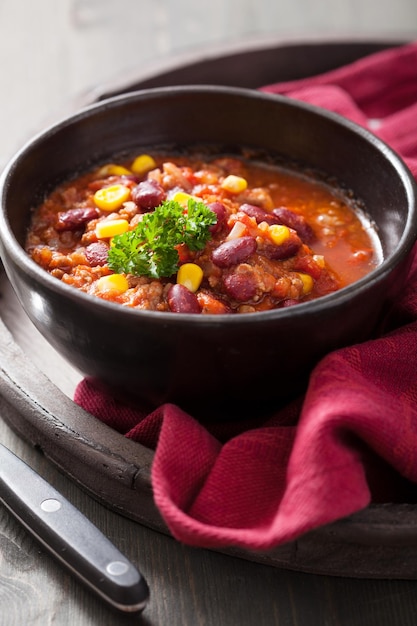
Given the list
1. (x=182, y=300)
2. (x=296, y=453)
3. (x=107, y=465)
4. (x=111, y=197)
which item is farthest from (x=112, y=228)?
(x=296, y=453)

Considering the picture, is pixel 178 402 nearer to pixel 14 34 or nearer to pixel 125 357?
pixel 125 357

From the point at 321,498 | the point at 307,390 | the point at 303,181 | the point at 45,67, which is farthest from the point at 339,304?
the point at 45,67

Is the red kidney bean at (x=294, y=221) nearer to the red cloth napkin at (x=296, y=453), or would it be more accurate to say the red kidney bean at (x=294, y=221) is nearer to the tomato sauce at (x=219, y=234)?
the tomato sauce at (x=219, y=234)

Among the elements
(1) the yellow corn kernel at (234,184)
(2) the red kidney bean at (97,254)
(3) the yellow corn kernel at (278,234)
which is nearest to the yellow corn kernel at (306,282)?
(3) the yellow corn kernel at (278,234)

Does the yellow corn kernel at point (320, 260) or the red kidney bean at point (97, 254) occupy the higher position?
the red kidney bean at point (97, 254)

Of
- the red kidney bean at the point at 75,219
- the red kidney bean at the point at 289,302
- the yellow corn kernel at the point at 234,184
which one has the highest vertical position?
the red kidney bean at the point at 75,219

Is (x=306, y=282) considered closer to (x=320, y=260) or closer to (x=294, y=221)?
(x=320, y=260)

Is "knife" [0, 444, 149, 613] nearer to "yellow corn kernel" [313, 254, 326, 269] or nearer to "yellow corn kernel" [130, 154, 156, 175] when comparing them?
"yellow corn kernel" [313, 254, 326, 269]
